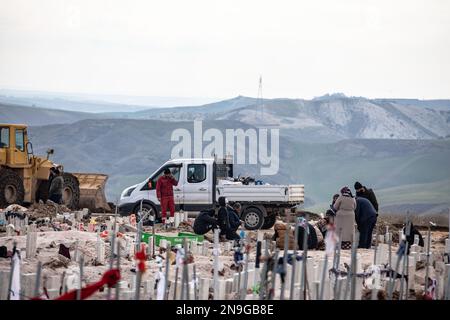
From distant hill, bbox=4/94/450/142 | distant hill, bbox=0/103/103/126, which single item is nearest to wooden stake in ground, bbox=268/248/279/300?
distant hill, bbox=4/94/450/142

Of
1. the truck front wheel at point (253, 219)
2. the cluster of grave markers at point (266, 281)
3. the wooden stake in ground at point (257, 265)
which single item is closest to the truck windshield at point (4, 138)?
the truck front wheel at point (253, 219)

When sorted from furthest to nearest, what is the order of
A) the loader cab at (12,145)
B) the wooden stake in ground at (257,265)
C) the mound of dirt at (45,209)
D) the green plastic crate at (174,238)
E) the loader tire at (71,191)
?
the loader tire at (71,191), the loader cab at (12,145), the mound of dirt at (45,209), the green plastic crate at (174,238), the wooden stake in ground at (257,265)

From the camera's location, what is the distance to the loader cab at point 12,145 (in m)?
31.6

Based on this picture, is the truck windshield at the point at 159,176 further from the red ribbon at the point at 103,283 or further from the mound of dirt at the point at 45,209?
the red ribbon at the point at 103,283

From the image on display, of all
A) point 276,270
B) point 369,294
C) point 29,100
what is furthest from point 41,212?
point 29,100

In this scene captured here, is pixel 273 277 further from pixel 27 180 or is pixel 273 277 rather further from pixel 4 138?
pixel 27 180

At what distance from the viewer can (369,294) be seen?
567 inches

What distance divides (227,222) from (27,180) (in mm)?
11524

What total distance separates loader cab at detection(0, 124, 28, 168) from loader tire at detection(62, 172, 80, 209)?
1470 mm

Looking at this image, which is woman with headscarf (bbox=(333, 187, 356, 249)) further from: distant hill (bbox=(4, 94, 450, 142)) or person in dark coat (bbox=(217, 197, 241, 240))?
distant hill (bbox=(4, 94, 450, 142))

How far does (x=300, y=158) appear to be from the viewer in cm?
8981

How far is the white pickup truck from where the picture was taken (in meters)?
27.0

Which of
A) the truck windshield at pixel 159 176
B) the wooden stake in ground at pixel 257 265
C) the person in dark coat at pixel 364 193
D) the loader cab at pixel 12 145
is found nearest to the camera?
the wooden stake in ground at pixel 257 265
